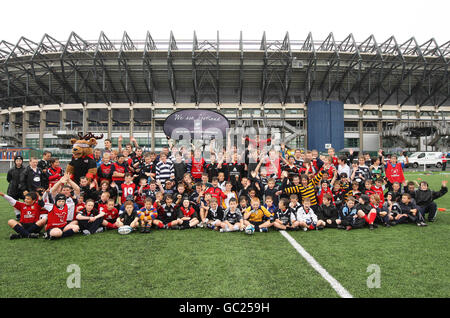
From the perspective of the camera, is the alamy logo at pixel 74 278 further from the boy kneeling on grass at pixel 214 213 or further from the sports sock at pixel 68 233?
the boy kneeling on grass at pixel 214 213

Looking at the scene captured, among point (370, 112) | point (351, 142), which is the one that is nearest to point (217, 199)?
point (351, 142)

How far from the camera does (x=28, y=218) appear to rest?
521 cm

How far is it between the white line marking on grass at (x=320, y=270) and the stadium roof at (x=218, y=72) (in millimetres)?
30561

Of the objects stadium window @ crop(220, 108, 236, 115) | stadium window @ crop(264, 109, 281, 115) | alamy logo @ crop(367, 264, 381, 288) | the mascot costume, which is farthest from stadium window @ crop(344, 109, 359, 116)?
the mascot costume

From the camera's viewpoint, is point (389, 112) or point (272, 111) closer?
point (272, 111)

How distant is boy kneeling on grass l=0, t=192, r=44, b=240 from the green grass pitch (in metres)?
0.24

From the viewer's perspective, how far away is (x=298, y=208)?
5.81 meters

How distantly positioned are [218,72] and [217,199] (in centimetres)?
2940

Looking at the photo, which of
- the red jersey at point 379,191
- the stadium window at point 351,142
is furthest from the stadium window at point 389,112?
the red jersey at point 379,191

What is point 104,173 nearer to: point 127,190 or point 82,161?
point 82,161

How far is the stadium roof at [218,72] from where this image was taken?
1255 inches

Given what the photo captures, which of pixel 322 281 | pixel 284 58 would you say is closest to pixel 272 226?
pixel 322 281

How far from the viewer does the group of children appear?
542cm
